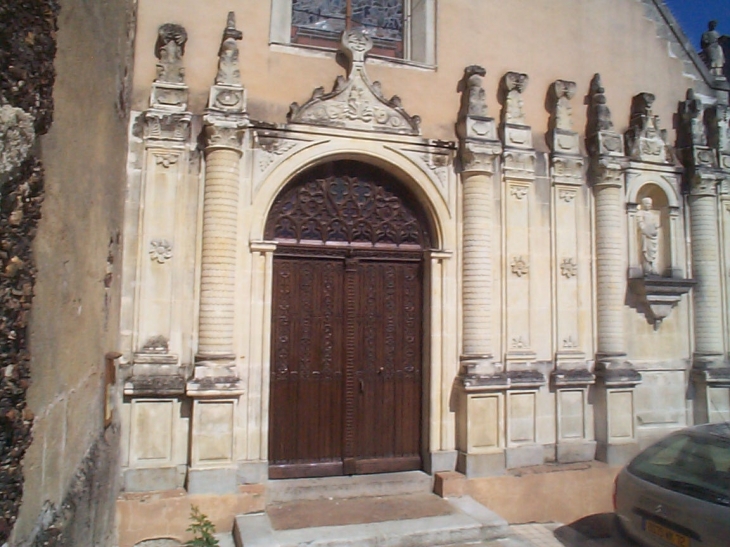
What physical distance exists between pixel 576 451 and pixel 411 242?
10.3ft

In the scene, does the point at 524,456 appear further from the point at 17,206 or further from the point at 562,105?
the point at 17,206

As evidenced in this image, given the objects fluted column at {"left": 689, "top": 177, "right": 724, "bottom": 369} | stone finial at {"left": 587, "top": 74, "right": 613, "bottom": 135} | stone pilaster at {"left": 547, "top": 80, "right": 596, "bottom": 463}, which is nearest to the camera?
stone pilaster at {"left": 547, "top": 80, "right": 596, "bottom": 463}

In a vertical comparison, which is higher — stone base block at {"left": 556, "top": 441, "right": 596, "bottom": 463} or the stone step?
stone base block at {"left": 556, "top": 441, "right": 596, "bottom": 463}

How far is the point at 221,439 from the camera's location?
5941 mm

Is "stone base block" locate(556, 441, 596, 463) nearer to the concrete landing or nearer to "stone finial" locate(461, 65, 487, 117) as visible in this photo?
the concrete landing

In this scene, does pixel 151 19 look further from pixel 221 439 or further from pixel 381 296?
pixel 221 439

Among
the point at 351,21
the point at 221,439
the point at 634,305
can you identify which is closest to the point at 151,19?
the point at 351,21

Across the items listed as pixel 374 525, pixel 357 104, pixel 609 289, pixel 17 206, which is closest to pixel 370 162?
pixel 357 104

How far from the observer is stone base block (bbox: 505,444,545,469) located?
688cm

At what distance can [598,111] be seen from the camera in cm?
769

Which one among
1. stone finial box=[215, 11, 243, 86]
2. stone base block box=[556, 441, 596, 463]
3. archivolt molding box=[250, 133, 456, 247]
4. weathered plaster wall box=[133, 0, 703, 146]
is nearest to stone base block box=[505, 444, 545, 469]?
stone base block box=[556, 441, 596, 463]

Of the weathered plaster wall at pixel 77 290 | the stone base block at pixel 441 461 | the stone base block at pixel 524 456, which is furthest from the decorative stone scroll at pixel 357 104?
the stone base block at pixel 524 456

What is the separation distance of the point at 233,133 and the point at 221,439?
3.03m

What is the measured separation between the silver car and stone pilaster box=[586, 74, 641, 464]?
74.3 inches
